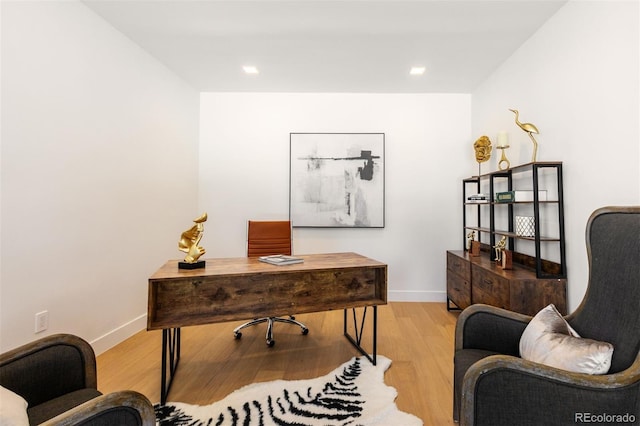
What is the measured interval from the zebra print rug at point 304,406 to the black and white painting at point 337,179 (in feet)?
6.71

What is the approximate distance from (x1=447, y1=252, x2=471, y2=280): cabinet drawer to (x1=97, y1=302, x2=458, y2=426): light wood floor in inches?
21.4

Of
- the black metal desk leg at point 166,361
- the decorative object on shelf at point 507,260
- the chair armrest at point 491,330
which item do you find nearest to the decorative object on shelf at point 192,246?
the black metal desk leg at point 166,361

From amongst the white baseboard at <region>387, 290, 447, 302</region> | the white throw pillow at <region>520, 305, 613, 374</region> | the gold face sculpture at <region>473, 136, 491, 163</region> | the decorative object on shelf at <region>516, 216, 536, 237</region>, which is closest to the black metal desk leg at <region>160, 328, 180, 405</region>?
the white throw pillow at <region>520, 305, 613, 374</region>

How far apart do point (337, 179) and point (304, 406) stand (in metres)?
2.60

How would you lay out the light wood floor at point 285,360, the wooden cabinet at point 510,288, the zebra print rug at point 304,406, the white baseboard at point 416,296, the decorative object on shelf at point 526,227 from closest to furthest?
the zebra print rug at point 304,406, the light wood floor at point 285,360, the wooden cabinet at point 510,288, the decorative object on shelf at point 526,227, the white baseboard at point 416,296

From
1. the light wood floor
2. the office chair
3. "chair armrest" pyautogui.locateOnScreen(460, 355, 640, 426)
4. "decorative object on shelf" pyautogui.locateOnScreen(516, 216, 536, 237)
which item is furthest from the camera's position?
the office chair

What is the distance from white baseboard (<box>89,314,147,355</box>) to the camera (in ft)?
7.70

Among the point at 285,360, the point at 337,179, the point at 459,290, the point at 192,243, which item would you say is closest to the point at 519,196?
the point at 459,290

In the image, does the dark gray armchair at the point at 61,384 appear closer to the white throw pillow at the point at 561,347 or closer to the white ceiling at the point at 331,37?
the white throw pillow at the point at 561,347

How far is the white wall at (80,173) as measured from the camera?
69.7 inches

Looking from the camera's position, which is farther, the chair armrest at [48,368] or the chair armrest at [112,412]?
the chair armrest at [48,368]

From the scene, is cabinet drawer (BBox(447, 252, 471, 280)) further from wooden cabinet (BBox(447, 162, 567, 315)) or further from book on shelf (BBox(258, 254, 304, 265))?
book on shelf (BBox(258, 254, 304, 265))

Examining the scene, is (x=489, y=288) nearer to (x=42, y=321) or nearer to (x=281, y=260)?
(x=281, y=260)

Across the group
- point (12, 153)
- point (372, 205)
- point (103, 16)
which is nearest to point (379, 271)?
point (372, 205)
